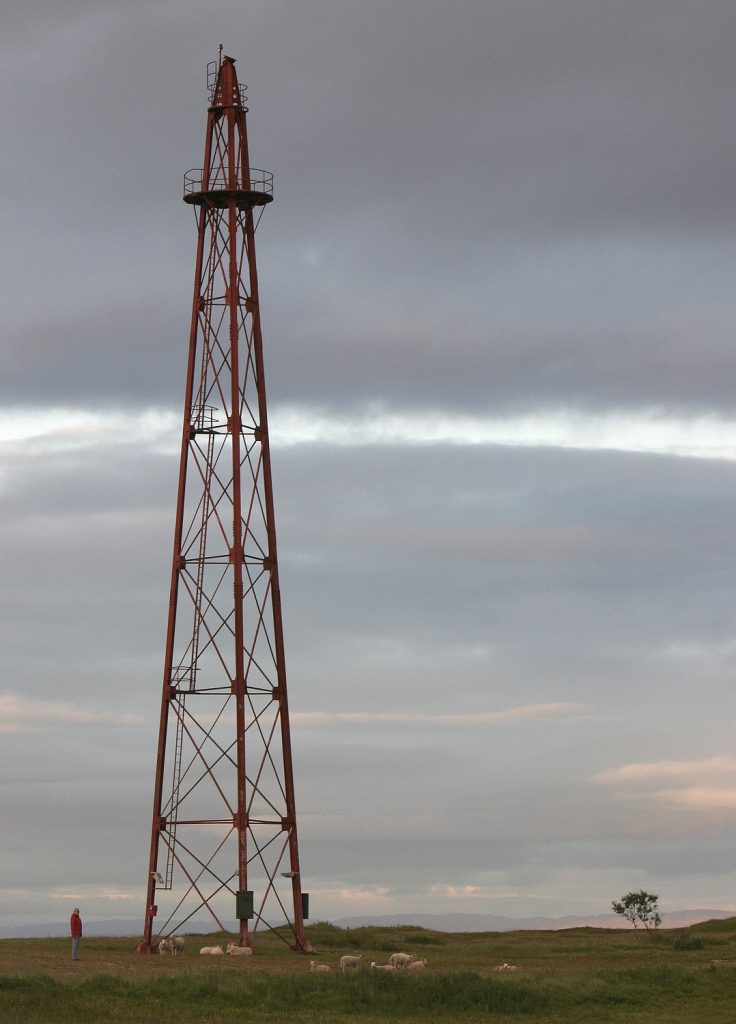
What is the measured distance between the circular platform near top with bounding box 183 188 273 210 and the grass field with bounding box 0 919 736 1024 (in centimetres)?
2572

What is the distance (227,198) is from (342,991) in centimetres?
2844

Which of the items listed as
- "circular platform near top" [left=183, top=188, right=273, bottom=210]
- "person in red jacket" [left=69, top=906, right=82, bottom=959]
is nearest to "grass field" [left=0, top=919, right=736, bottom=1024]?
"person in red jacket" [left=69, top=906, right=82, bottom=959]

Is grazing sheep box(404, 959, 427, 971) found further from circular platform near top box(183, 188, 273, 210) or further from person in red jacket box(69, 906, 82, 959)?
circular platform near top box(183, 188, 273, 210)

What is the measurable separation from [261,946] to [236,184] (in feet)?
88.4

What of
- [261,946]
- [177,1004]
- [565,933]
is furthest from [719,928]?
[177,1004]

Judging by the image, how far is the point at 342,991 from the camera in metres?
42.6

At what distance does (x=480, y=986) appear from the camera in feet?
143

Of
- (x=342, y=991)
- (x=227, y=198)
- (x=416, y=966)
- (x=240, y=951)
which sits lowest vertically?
(x=342, y=991)

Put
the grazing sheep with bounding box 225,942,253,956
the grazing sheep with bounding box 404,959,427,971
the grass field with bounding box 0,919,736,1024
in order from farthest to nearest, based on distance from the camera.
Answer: the grazing sheep with bounding box 225,942,253,956 < the grazing sheep with bounding box 404,959,427,971 < the grass field with bounding box 0,919,736,1024

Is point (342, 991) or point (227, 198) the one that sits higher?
point (227, 198)

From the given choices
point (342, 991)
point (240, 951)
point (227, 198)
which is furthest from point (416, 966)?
point (227, 198)

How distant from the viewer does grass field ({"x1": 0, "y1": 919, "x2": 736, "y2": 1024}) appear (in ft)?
130

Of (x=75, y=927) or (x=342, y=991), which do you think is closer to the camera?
(x=342, y=991)

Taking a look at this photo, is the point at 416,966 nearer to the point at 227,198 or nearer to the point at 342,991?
the point at 342,991
